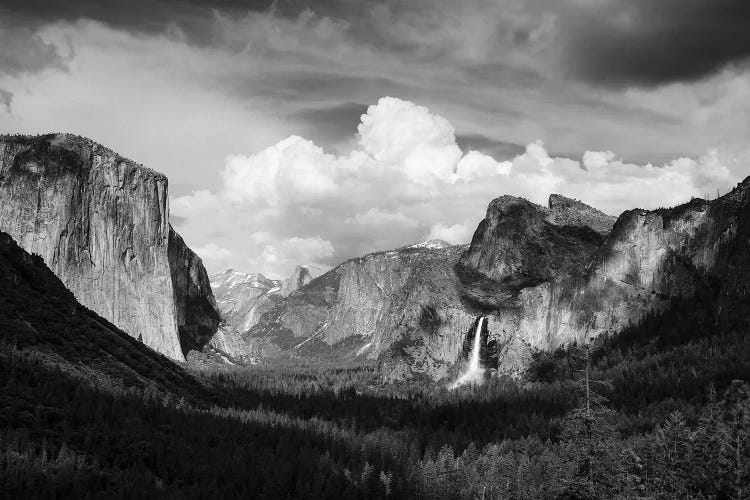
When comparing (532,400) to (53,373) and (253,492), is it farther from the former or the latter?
(53,373)

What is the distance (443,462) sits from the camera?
117500 mm

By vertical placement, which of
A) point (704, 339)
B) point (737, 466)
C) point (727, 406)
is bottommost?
point (737, 466)

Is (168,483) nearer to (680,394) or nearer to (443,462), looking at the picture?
(443,462)

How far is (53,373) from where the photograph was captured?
4464 inches

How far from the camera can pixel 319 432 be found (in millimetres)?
139750

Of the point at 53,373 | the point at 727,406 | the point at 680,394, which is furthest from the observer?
the point at 680,394

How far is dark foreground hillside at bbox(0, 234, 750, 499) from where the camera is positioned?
2707 inches

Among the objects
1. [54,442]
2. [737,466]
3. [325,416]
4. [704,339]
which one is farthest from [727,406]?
[704,339]

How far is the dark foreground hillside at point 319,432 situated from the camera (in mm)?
68750

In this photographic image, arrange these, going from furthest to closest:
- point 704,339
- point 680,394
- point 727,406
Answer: point 704,339, point 680,394, point 727,406

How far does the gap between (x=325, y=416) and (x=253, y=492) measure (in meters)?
73.7

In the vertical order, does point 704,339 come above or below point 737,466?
above

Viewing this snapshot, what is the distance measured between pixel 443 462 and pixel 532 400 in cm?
6896

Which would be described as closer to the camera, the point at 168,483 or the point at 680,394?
the point at 168,483
